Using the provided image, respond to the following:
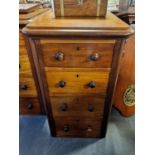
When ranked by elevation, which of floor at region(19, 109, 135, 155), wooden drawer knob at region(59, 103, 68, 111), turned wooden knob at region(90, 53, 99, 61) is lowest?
floor at region(19, 109, 135, 155)

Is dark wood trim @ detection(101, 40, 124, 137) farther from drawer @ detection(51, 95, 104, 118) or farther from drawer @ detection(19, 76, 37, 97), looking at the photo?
drawer @ detection(19, 76, 37, 97)

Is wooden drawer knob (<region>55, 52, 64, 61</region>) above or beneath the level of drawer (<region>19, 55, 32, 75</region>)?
above

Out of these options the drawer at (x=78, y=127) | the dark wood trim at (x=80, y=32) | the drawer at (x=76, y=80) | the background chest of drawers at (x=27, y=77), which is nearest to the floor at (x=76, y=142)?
the drawer at (x=78, y=127)

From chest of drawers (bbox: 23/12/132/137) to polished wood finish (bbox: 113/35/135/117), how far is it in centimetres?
36

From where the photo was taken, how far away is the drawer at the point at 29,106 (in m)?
1.49

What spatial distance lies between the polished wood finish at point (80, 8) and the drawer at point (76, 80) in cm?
35

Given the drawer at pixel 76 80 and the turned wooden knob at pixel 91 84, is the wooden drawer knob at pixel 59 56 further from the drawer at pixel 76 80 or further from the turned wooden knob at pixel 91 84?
the turned wooden knob at pixel 91 84

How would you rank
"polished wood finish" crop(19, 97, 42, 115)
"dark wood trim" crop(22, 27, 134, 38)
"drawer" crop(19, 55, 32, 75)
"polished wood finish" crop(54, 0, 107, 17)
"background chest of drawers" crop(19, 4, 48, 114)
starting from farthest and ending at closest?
1. "polished wood finish" crop(19, 97, 42, 115)
2. "drawer" crop(19, 55, 32, 75)
3. "background chest of drawers" crop(19, 4, 48, 114)
4. "polished wood finish" crop(54, 0, 107, 17)
5. "dark wood trim" crop(22, 27, 134, 38)

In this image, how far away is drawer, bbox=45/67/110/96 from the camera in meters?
1.00

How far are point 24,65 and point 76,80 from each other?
0.49m

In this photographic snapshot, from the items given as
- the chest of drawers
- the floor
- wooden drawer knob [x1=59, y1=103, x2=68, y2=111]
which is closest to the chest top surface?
the chest of drawers

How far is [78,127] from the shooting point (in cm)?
132

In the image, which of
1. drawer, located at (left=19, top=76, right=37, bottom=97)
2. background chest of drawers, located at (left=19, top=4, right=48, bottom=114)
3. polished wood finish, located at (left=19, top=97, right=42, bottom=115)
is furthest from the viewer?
polished wood finish, located at (left=19, top=97, right=42, bottom=115)
